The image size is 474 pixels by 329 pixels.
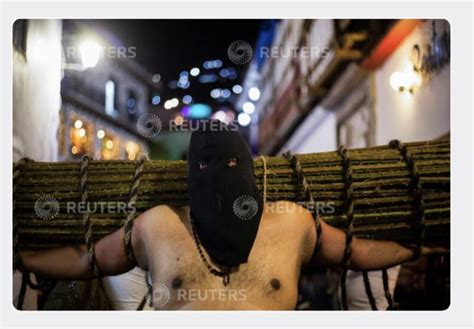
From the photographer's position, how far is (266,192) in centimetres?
299

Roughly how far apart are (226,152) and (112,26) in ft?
4.92

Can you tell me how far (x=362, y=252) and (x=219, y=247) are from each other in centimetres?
81

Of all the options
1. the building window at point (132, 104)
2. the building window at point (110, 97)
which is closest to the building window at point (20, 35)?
the building window at point (110, 97)

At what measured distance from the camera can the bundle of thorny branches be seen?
2.98 meters

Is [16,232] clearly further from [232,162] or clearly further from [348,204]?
[348,204]

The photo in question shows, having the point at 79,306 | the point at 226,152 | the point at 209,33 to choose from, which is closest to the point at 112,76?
the point at 209,33

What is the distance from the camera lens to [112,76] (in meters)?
7.20

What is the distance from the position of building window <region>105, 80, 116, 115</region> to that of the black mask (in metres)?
3.71

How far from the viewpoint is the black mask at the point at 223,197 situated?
110 inches
